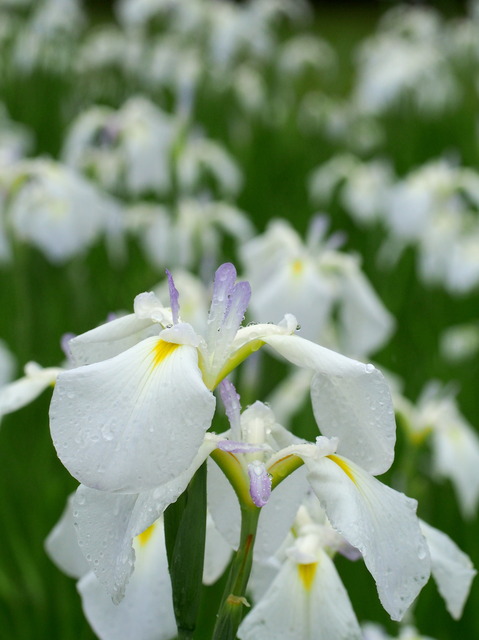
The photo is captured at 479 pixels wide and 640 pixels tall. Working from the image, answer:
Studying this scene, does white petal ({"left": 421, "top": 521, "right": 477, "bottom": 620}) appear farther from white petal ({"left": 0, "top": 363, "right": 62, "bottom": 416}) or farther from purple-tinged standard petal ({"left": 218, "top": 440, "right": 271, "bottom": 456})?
white petal ({"left": 0, "top": 363, "right": 62, "bottom": 416})

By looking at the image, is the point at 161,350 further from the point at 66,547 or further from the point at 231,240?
the point at 231,240

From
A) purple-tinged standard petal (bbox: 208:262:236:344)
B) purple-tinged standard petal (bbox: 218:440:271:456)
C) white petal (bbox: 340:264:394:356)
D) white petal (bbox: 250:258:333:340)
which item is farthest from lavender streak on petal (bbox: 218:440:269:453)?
white petal (bbox: 340:264:394:356)

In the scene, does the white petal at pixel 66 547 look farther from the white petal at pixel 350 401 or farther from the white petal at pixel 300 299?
Answer: the white petal at pixel 300 299

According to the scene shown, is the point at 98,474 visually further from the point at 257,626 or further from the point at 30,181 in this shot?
the point at 30,181

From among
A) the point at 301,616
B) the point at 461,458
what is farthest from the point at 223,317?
the point at 461,458

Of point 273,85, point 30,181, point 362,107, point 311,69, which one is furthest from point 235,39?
point 311,69
